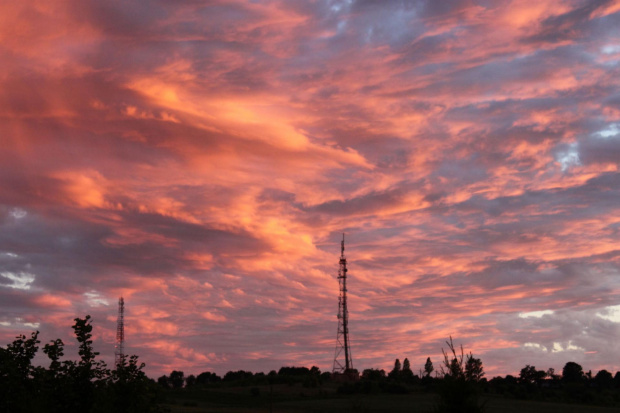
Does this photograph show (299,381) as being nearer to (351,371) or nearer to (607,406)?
(351,371)

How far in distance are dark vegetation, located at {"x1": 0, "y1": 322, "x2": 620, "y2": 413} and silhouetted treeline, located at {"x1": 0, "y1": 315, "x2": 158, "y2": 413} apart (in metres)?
0.05

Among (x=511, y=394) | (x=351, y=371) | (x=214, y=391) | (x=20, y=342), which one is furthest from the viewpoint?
(x=214, y=391)

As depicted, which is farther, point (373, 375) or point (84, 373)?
point (373, 375)

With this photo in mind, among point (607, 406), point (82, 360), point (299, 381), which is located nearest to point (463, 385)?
point (82, 360)

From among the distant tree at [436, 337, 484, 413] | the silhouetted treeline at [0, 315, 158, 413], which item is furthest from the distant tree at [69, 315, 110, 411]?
the distant tree at [436, 337, 484, 413]

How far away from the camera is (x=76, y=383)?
32.5m

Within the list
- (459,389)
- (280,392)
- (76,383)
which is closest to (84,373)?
(76,383)

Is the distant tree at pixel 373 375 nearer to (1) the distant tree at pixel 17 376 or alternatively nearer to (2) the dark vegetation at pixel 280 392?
(2) the dark vegetation at pixel 280 392

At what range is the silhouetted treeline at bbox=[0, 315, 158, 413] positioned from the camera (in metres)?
31.4

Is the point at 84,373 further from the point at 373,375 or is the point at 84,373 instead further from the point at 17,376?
the point at 373,375

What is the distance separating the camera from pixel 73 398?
106 feet

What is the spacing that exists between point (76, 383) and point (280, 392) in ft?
426

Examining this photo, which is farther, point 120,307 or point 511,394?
point 511,394

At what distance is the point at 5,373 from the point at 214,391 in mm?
145727
